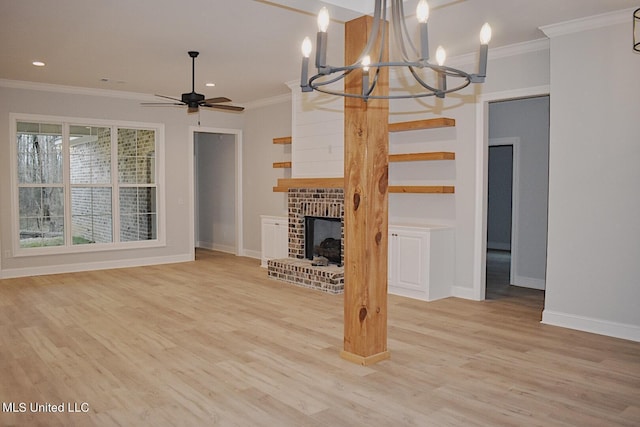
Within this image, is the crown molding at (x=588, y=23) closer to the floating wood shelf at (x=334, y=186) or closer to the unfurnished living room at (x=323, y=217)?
the unfurnished living room at (x=323, y=217)

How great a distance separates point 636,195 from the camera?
14.1ft

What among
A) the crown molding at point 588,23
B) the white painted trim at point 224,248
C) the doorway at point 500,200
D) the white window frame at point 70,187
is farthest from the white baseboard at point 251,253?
the crown molding at point 588,23

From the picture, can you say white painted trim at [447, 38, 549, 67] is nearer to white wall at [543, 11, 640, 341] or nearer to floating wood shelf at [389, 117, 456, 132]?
white wall at [543, 11, 640, 341]

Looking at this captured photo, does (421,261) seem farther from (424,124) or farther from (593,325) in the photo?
(593,325)

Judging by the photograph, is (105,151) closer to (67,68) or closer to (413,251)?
(67,68)

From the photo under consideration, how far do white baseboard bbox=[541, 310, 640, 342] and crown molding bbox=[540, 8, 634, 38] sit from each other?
2.55 m

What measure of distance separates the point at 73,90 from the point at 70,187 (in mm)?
1440

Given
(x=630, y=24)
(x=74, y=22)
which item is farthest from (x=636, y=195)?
(x=74, y=22)

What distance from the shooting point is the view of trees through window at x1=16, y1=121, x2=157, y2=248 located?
24.5ft

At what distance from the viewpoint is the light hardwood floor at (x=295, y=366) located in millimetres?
2939

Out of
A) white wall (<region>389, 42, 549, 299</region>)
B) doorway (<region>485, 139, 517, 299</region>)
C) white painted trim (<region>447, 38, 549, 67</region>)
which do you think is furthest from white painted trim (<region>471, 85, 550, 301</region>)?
doorway (<region>485, 139, 517, 299</region>)

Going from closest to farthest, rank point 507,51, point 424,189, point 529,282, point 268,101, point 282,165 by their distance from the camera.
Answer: point 507,51, point 424,189, point 529,282, point 282,165, point 268,101

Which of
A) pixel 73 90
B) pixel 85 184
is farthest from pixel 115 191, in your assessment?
pixel 73 90

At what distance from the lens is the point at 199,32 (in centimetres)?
493
